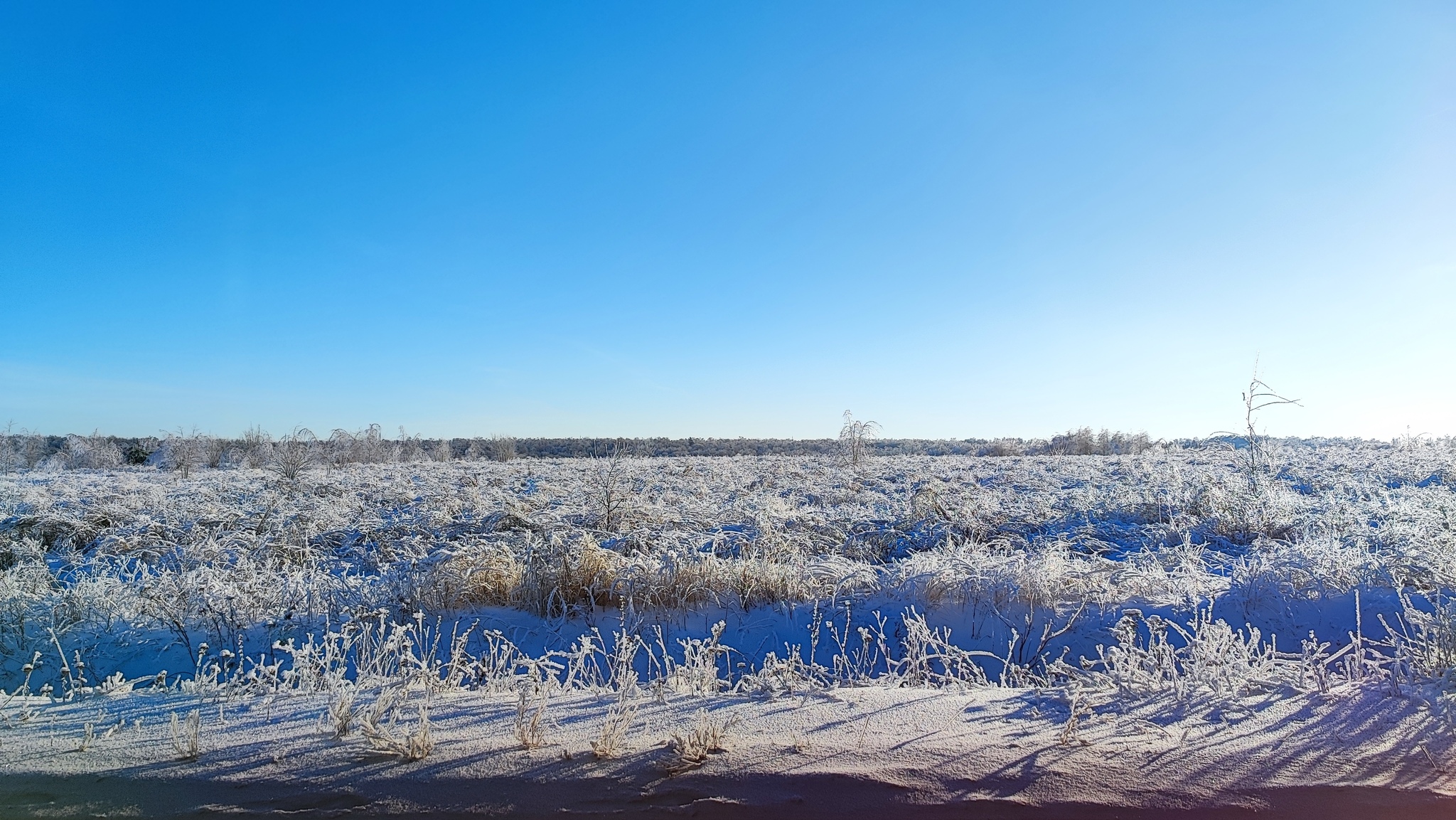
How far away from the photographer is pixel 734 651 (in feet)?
18.4

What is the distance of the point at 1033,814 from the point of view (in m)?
2.45

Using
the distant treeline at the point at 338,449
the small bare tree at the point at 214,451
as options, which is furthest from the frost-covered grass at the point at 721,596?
the small bare tree at the point at 214,451

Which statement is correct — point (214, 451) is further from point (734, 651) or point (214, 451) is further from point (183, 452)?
point (734, 651)

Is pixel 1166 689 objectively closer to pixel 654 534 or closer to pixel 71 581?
pixel 654 534

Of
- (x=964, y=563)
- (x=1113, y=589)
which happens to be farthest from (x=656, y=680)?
(x=1113, y=589)

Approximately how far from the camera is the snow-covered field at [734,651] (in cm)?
269

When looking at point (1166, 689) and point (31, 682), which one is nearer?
point (1166, 689)

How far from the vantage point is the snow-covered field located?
2691 mm

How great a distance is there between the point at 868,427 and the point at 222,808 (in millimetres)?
23666

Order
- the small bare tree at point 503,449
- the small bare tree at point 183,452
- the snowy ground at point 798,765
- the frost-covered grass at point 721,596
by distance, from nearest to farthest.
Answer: the snowy ground at point 798,765, the frost-covered grass at point 721,596, the small bare tree at point 183,452, the small bare tree at point 503,449

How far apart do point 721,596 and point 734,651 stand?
114 cm

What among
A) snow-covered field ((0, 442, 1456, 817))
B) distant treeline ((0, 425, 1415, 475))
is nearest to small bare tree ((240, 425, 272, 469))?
distant treeline ((0, 425, 1415, 475))

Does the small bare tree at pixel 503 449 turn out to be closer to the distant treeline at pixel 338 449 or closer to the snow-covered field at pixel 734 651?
the distant treeline at pixel 338 449

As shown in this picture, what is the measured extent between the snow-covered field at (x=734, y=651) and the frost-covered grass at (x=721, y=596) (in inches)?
1.5
